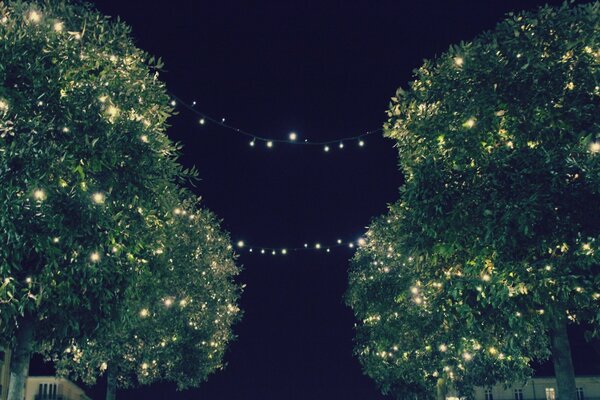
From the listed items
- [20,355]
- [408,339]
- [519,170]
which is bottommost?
[20,355]

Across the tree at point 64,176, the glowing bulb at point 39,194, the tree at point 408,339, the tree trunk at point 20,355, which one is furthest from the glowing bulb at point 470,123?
the tree trunk at point 20,355

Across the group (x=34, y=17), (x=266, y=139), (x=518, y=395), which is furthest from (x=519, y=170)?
(x=518, y=395)

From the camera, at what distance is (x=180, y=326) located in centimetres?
3120

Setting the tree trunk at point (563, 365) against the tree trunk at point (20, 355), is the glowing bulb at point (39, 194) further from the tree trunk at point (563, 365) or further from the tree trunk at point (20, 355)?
the tree trunk at point (563, 365)

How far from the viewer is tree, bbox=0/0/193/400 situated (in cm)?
1395

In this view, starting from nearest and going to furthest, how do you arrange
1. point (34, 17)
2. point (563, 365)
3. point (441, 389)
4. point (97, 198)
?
point (97, 198), point (34, 17), point (563, 365), point (441, 389)

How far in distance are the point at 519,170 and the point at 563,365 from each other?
5838 millimetres

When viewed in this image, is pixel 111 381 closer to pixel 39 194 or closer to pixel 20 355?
pixel 20 355

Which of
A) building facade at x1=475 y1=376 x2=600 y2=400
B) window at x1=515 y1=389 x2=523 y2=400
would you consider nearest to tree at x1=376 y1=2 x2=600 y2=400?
building facade at x1=475 y1=376 x2=600 y2=400

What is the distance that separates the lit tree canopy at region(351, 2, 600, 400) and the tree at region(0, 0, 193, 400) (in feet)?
24.6

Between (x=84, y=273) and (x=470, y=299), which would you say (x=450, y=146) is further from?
(x=84, y=273)

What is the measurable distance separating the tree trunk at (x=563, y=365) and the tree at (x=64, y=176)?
38.0 ft

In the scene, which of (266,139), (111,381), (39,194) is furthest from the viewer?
(111,381)

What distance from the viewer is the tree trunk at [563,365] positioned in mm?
16281
